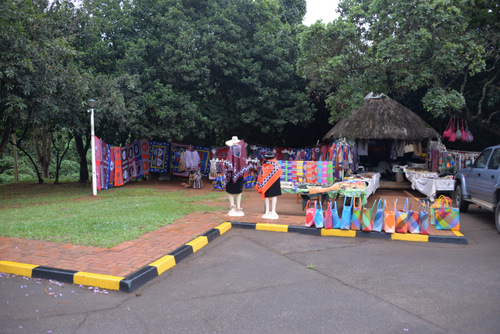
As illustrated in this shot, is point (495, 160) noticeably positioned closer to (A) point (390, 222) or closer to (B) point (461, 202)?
(B) point (461, 202)

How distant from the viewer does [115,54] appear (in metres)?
17.2

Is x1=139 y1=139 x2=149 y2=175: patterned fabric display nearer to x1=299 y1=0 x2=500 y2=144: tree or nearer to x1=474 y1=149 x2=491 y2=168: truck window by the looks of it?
x1=299 y1=0 x2=500 y2=144: tree

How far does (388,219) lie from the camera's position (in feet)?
23.7

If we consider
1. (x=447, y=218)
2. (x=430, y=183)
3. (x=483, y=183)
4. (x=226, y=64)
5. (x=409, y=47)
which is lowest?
(x=447, y=218)

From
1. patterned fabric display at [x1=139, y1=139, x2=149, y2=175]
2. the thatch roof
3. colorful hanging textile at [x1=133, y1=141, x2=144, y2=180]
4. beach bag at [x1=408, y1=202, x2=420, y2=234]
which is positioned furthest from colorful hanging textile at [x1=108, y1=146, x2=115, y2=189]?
beach bag at [x1=408, y1=202, x2=420, y2=234]

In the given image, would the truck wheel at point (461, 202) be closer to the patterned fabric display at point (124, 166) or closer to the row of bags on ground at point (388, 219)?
the row of bags on ground at point (388, 219)

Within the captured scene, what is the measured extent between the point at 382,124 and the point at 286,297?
43.4 ft

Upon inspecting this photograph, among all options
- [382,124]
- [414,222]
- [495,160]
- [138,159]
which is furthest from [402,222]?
[138,159]

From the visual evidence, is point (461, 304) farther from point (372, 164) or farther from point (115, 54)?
point (115, 54)

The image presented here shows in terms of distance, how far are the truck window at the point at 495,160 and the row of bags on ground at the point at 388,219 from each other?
2.16m

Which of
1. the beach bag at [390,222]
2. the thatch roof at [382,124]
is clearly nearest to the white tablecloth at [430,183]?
the thatch roof at [382,124]

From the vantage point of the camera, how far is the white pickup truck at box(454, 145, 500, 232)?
841cm

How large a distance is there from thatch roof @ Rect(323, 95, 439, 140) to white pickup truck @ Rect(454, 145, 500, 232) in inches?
181

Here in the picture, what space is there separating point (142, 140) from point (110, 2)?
277 inches
